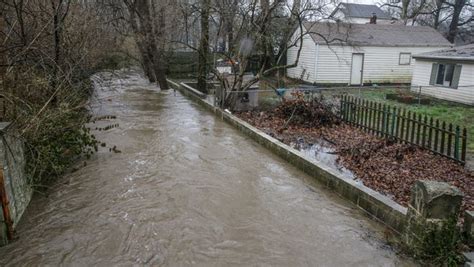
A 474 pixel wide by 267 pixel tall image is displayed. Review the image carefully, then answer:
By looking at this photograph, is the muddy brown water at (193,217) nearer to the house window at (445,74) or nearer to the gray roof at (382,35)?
the house window at (445,74)

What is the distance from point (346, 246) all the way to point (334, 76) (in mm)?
18713

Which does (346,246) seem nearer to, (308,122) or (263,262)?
(263,262)

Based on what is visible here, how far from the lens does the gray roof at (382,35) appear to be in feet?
73.6

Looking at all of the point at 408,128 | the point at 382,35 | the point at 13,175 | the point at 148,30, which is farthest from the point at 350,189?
the point at 382,35

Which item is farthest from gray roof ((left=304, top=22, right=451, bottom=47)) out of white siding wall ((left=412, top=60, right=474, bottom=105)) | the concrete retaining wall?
the concrete retaining wall

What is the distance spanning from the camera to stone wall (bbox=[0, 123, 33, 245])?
4.39 meters

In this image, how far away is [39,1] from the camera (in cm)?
726

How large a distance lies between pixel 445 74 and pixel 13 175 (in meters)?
18.4

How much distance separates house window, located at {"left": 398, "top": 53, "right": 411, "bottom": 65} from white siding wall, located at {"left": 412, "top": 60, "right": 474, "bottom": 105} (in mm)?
3886

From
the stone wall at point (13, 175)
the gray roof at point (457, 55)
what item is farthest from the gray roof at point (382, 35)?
the stone wall at point (13, 175)

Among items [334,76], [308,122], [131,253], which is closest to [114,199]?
[131,253]

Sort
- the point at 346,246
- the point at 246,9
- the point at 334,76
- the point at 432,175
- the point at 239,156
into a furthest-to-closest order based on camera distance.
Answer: the point at 334,76 < the point at 246,9 < the point at 239,156 < the point at 432,175 < the point at 346,246

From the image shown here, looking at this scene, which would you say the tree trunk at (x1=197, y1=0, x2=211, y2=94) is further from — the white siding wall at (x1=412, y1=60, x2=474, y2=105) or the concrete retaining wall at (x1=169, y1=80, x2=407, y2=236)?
the white siding wall at (x1=412, y1=60, x2=474, y2=105)

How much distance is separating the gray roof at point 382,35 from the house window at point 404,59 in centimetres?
66
